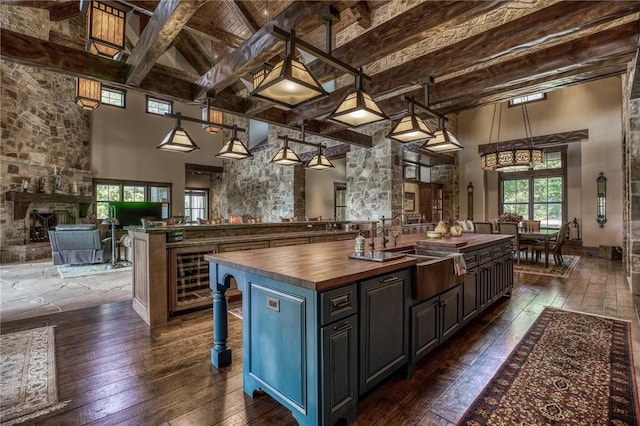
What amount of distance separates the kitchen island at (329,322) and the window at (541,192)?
8.82m

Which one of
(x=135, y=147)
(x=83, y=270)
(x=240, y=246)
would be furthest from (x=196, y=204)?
(x=240, y=246)

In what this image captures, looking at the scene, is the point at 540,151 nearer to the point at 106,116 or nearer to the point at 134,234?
the point at 134,234

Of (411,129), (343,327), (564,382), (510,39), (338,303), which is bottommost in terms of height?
(564,382)

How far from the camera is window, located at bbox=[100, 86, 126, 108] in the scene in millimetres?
9343

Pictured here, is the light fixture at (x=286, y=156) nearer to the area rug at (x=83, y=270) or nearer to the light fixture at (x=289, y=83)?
Result: the light fixture at (x=289, y=83)

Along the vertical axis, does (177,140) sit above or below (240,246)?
above

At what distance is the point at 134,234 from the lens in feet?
12.0

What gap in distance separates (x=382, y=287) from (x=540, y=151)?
20.1 ft

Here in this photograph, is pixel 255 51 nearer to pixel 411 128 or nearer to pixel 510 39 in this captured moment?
pixel 411 128

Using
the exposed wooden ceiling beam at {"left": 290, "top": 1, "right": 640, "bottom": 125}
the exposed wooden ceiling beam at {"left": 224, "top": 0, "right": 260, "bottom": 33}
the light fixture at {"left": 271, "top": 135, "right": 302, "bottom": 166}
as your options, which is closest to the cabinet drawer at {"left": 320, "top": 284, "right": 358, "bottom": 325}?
the exposed wooden ceiling beam at {"left": 290, "top": 1, "right": 640, "bottom": 125}

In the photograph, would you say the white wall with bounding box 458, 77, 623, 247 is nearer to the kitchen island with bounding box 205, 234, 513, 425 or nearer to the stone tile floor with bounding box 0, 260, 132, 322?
the kitchen island with bounding box 205, 234, 513, 425

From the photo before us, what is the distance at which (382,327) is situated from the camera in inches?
78.0

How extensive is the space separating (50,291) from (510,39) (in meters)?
7.16

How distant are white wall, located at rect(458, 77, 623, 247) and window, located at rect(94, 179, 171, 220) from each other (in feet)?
37.3
